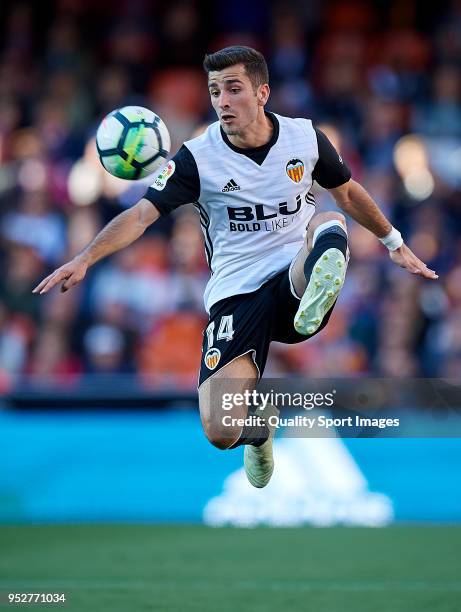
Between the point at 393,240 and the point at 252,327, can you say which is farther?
the point at 393,240

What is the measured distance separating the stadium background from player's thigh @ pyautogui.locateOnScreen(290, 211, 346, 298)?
6.02 feet

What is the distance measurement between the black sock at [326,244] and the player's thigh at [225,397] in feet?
2.86

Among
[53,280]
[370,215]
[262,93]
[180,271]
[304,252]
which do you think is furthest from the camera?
[180,271]

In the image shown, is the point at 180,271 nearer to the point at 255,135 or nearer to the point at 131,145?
the point at 131,145

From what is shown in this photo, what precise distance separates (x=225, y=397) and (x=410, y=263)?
1.28 m

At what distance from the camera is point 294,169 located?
6.79 m

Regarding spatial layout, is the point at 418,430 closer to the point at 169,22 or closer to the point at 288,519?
the point at 288,519

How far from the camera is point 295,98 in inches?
511

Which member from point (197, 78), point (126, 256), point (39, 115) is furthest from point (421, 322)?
point (39, 115)

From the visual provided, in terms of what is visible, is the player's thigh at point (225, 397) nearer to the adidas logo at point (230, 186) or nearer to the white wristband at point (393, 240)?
the adidas logo at point (230, 186)
